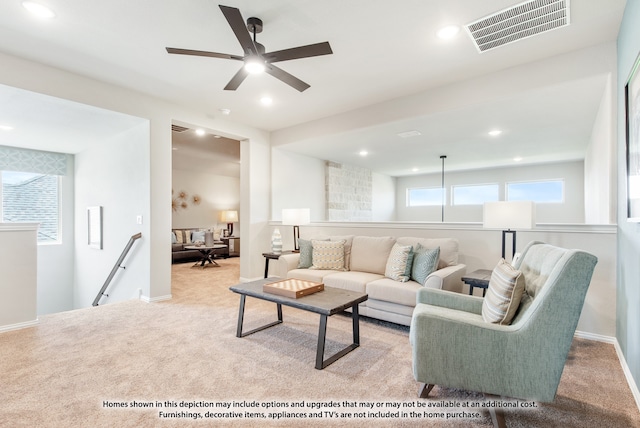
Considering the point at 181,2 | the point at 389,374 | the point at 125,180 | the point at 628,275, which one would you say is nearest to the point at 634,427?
the point at 628,275

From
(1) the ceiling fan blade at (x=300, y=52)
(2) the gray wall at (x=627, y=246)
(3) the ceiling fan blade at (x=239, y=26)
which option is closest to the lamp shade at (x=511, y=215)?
(2) the gray wall at (x=627, y=246)

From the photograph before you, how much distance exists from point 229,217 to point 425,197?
19.6 ft

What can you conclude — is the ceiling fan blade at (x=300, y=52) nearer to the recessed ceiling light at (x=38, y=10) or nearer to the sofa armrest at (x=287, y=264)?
the recessed ceiling light at (x=38, y=10)

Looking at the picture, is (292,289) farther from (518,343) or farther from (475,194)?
(475,194)

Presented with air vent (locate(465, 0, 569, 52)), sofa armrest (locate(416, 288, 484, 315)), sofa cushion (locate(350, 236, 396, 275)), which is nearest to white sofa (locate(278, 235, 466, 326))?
sofa cushion (locate(350, 236, 396, 275))

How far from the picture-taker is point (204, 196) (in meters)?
9.42

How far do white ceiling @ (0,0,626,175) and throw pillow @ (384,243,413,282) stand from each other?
180 centimetres

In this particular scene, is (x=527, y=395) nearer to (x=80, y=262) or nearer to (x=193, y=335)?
(x=193, y=335)

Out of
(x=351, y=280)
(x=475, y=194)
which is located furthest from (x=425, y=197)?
(x=351, y=280)

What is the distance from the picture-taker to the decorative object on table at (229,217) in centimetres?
960

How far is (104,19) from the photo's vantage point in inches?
94.5

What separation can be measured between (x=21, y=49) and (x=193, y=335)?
3.04 meters

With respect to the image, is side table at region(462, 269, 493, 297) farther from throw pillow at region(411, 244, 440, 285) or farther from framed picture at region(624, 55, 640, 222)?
framed picture at region(624, 55, 640, 222)

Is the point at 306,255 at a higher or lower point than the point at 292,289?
higher
